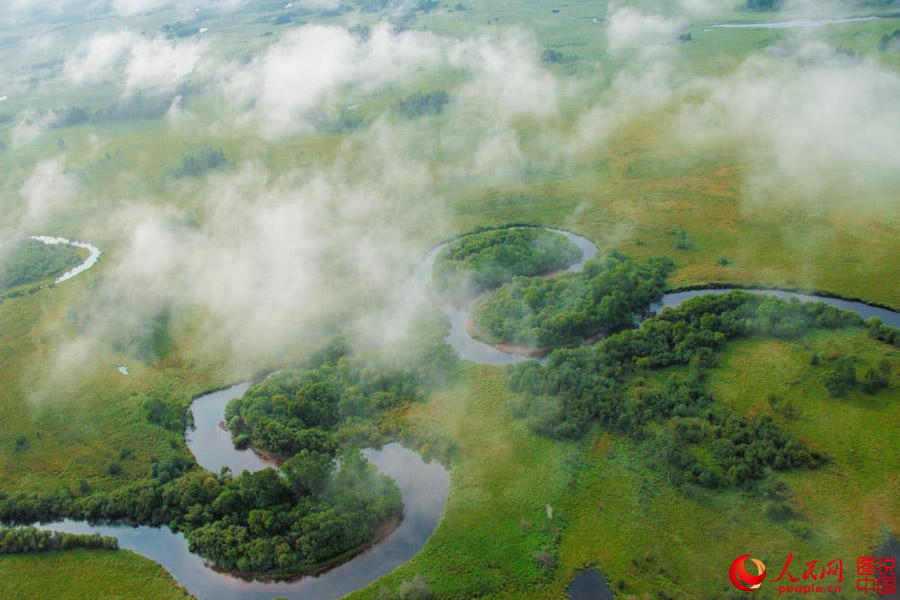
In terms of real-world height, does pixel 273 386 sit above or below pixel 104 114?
below

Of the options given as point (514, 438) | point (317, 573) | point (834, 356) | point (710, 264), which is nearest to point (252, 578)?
point (317, 573)

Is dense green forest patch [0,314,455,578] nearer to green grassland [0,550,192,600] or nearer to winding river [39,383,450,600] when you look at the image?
winding river [39,383,450,600]

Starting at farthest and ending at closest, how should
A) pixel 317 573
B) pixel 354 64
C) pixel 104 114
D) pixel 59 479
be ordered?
1. pixel 354 64
2. pixel 104 114
3. pixel 59 479
4. pixel 317 573

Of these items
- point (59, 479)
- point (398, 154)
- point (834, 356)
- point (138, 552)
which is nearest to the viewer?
point (138, 552)

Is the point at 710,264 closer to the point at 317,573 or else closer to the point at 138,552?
the point at 317,573

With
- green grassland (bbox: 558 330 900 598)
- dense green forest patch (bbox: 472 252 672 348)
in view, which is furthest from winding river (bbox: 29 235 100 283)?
green grassland (bbox: 558 330 900 598)

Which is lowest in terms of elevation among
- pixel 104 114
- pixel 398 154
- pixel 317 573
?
pixel 317 573

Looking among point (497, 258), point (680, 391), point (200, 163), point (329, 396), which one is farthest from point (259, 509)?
point (200, 163)

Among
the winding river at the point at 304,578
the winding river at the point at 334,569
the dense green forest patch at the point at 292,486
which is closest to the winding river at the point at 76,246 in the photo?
the dense green forest patch at the point at 292,486
